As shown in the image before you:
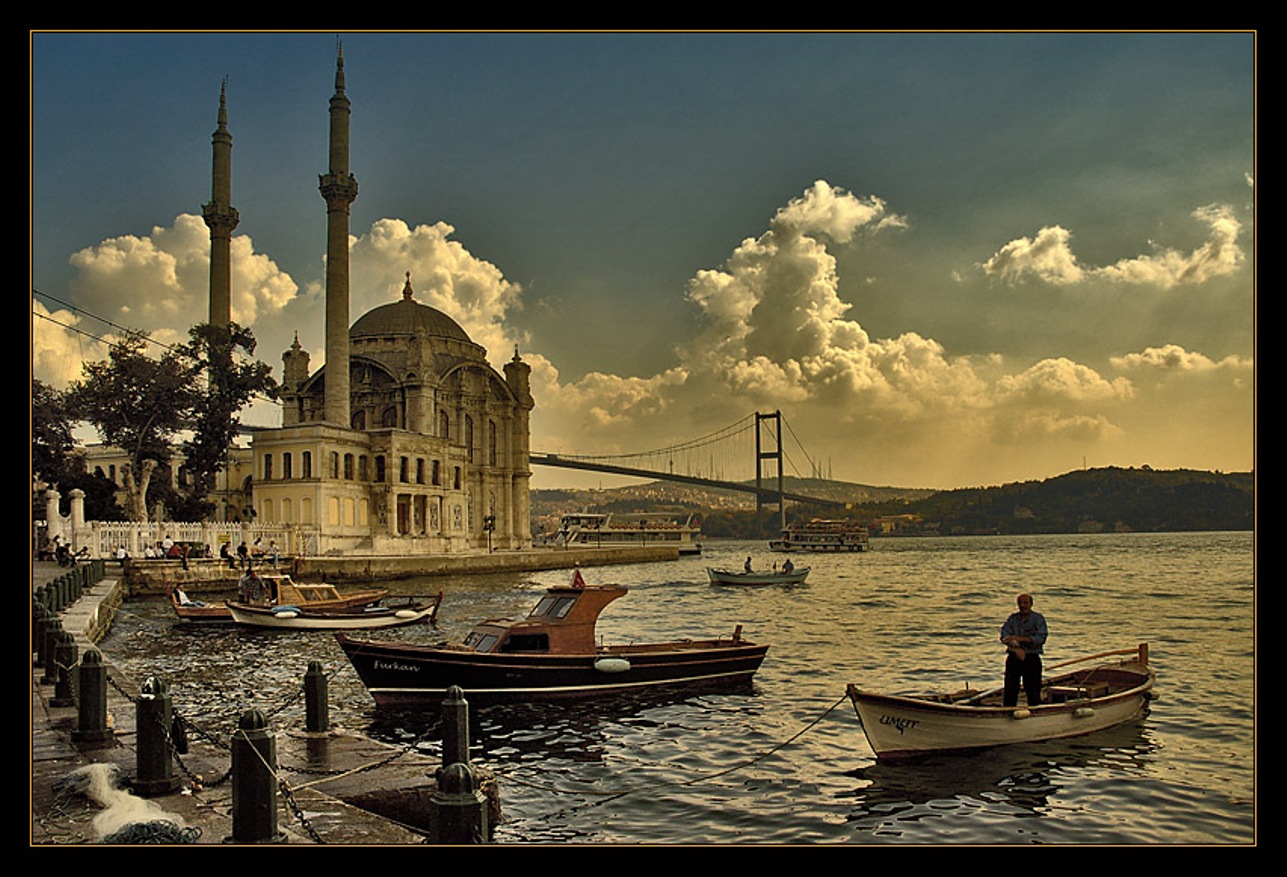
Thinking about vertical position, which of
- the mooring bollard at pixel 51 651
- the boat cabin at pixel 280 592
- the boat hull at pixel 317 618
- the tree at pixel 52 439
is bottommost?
the boat hull at pixel 317 618

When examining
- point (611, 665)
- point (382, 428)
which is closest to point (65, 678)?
point (611, 665)

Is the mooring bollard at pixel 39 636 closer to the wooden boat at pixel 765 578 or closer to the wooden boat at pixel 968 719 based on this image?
the wooden boat at pixel 968 719

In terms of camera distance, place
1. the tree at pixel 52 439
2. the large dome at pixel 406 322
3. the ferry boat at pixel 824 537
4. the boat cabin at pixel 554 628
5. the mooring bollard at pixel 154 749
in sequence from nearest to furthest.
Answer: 1. the mooring bollard at pixel 154 749
2. the boat cabin at pixel 554 628
3. the tree at pixel 52 439
4. the large dome at pixel 406 322
5. the ferry boat at pixel 824 537

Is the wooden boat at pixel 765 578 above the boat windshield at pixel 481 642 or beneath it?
beneath

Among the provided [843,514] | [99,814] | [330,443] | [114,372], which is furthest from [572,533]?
[99,814]

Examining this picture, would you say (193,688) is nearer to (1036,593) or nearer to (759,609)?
(759,609)

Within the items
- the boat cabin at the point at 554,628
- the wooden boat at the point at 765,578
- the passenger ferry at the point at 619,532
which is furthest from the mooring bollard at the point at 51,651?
the passenger ferry at the point at 619,532
